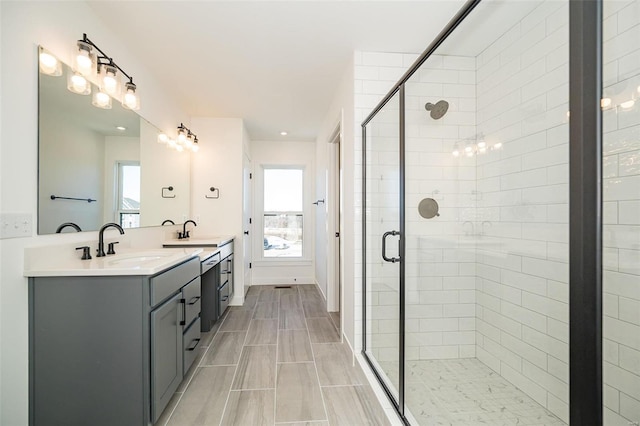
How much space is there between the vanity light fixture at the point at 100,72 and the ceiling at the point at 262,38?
0.33 metres

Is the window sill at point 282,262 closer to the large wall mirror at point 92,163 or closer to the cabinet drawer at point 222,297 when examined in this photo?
the cabinet drawer at point 222,297

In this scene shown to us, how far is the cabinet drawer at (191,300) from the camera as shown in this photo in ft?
6.52

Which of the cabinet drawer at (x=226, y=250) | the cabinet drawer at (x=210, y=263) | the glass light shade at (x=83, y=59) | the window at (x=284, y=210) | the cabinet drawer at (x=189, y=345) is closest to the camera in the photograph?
the glass light shade at (x=83, y=59)

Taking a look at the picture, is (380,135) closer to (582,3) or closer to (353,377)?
(582,3)

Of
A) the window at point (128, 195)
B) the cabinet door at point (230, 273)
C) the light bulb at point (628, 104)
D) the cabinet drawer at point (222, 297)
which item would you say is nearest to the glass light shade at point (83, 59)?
the window at point (128, 195)

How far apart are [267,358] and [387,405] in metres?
1.13

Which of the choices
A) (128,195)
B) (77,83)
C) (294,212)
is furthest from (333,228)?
(77,83)

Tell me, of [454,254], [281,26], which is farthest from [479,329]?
[281,26]

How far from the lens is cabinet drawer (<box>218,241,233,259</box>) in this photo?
3.23 m

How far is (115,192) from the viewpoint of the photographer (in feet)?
6.96

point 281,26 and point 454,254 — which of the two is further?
point 281,26

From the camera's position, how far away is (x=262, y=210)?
16.5ft

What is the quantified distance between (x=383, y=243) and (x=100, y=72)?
7.22ft

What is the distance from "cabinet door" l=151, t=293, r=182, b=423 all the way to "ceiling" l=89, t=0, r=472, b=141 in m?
1.86
